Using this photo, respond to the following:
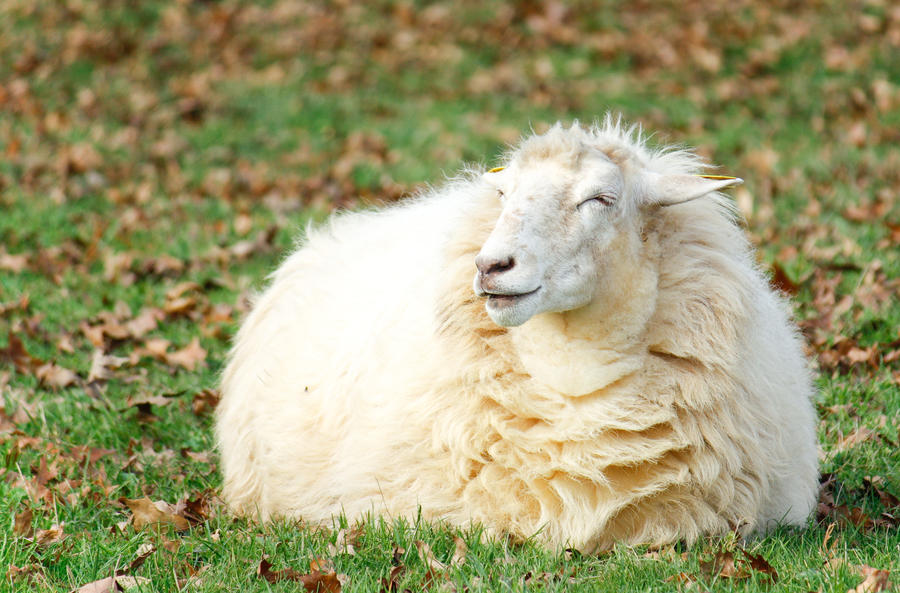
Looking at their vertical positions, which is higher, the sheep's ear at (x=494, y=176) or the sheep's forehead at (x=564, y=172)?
the sheep's forehead at (x=564, y=172)

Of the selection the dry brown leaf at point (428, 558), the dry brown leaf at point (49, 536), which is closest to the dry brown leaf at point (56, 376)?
the dry brown leaf at point (49, 536)

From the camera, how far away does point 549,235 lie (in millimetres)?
3383

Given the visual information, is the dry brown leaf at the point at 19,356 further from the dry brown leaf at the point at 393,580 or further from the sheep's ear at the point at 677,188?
the sheep's ear at the point at 677,188

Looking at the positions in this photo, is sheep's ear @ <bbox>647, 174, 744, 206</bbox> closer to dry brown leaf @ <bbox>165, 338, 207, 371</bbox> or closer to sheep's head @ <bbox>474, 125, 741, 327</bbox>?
sheep's head @ <bbox>474, 125, 741, 327</bbox>

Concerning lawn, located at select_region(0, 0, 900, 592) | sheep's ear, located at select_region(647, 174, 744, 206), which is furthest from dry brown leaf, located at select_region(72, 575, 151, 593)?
sheep's ear, located at select_region(647, 174, 744, 206)

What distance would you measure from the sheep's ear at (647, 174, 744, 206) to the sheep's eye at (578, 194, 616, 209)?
0.63ft

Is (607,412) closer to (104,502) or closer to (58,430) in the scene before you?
(104,502)

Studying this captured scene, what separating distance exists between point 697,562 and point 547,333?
0.82 meters

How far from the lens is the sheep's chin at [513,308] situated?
3.28 m

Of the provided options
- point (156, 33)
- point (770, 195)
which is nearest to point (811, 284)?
point (770, 195)

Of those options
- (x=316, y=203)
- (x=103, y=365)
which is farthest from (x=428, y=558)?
(x=316, y=203)

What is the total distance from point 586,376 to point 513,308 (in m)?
0.40

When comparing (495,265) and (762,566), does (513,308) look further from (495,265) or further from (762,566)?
(762,566)

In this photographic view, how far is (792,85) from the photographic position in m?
11.4
